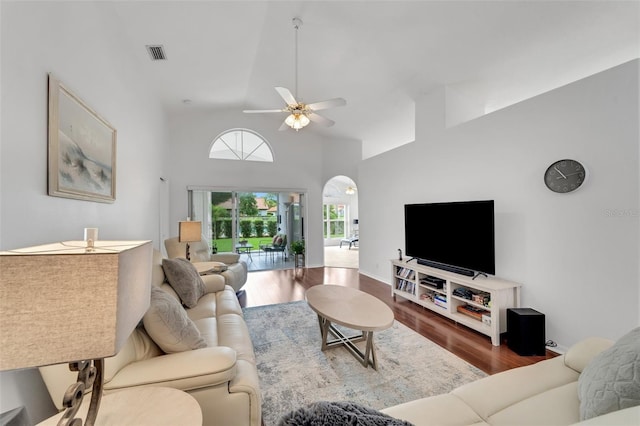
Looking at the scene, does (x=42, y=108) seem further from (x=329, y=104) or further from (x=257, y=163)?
(x=257, y=163)

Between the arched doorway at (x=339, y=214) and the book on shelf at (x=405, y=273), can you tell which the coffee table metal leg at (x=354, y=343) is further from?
the arched doorway at (x=339, y=214)

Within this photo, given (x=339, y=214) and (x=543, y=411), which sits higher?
(x=339, y=214)

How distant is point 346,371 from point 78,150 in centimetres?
269

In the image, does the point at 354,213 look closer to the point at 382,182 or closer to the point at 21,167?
the point at 382,182

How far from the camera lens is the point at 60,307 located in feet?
2.13

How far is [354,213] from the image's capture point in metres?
11.5

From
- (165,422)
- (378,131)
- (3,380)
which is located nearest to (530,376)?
(165,422)

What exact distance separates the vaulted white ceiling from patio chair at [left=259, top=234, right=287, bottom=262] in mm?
3444

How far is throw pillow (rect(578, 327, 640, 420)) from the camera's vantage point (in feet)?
3.13

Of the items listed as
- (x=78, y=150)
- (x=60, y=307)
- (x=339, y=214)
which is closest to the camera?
(x=60, y=307)

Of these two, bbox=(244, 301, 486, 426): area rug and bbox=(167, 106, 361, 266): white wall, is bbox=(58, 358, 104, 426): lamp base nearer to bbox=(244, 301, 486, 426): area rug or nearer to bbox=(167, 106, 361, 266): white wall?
bbox=(244, 301, 486, 426): area rug

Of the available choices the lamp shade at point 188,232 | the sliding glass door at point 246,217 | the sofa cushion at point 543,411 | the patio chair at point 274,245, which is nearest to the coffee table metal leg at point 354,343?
the sofa cushion at point 543,411

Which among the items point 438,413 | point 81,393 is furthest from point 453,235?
point 81,393

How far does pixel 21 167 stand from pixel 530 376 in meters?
2.85
